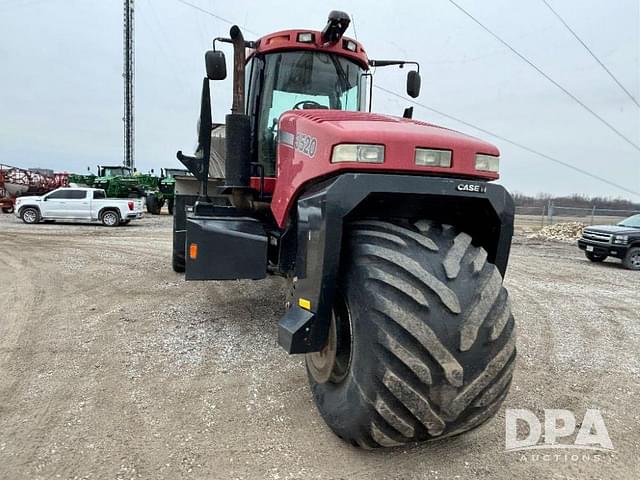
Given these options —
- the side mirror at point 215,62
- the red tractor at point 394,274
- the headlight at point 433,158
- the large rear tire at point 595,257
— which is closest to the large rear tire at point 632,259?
the large rear tire at point 595,257

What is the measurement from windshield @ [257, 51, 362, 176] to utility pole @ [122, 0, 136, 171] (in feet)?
123

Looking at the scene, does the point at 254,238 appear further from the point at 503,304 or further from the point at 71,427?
the point at 503,304

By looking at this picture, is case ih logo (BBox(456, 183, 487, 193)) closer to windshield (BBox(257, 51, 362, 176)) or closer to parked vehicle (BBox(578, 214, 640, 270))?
windshield (BBox(257, 51, 362, 176))

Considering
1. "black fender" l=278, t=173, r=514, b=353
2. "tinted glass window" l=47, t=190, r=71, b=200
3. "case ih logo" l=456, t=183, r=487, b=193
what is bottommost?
"tinted glass window" l=47, t=190, r=71, b=200

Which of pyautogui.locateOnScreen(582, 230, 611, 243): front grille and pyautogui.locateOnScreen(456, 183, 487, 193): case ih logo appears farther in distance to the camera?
pyautogui.locateOnScreen(582, 230, 611, 243): front grille

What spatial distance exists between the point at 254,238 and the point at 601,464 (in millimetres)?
2866

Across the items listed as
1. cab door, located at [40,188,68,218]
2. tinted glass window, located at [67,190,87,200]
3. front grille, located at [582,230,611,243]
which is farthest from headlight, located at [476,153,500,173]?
cab door, located at [40,188,68,218]

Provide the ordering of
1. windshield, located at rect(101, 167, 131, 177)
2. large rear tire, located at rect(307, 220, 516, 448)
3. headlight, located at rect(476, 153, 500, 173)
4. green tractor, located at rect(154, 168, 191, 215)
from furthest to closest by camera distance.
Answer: windshield, located at rect(101, 167, 131, 177) < green tractor, located at rect(154, 168, 191, 215) < headlight, located at rect(476, 153, 500, 173) < large rear tire, located at rect(307, 220, 516, 448)

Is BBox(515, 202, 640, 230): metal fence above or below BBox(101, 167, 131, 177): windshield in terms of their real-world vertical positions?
below

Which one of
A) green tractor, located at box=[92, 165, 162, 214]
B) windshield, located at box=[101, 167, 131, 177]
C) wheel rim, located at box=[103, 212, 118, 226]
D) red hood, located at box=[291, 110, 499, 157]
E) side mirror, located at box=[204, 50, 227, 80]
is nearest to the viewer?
red hood, located at box=[291, 110, 499, 157]

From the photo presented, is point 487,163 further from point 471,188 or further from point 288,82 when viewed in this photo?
point 288,82

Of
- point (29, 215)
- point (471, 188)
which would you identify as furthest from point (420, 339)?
point (29, 215)

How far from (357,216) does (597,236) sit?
41.6 feet

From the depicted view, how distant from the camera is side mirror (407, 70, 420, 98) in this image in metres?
5.02
